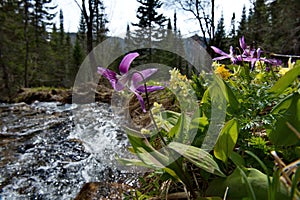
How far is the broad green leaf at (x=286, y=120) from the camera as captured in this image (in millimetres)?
473

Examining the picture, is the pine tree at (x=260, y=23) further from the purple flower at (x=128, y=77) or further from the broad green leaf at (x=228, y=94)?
the purple flower at (x=128, y=77)

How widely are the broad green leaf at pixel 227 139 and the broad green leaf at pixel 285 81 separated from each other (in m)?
0.20

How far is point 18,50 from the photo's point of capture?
16.9m

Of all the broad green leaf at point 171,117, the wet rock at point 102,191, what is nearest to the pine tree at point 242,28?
the wet rock at point 102,191

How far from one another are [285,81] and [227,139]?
0.74 ft

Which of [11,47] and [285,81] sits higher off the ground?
[11,47]

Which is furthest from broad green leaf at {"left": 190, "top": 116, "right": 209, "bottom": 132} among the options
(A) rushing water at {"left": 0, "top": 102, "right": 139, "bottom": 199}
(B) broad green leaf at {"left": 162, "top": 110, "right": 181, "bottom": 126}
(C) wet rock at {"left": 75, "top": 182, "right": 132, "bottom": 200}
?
(A) rushing water at {"left": 0, "top": 102, "right": 139, "bottom": 199}

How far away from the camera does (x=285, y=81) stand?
562 mm

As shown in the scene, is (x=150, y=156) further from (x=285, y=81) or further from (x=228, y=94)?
(x=285, y=81)

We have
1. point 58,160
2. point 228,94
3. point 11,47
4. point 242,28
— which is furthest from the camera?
point 242,28

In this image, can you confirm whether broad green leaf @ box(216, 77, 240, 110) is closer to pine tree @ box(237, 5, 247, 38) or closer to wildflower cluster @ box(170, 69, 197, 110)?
wildflower cluster @ box(170, 69, 197, 110)

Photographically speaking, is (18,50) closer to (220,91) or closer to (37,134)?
(37,134)

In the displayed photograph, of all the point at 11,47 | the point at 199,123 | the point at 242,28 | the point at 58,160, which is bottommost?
the point at 58,160

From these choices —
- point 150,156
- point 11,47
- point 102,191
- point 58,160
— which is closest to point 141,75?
point 150,156
